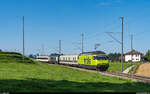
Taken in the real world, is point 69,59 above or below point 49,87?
above

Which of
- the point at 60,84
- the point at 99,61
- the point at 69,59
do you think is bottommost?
the point at 60,84

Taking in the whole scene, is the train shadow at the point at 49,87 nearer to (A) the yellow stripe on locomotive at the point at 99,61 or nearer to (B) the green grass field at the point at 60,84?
(B) the green grass field at the point at 60,84

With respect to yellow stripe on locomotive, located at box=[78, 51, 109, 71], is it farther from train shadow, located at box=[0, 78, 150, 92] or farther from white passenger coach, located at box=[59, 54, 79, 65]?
train shadow, located at box=[0, 78, 150, 92]

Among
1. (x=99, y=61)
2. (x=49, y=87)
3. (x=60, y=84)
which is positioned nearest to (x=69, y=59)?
(x=99, y=61)

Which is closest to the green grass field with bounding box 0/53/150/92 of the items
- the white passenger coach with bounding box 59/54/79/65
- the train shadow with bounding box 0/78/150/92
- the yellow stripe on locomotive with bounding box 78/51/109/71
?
the train shadow with bounding box 0/78/150/92

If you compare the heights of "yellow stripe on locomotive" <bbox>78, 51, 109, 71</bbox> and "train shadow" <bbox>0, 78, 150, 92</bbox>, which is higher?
"yellow stripe on locomotive" <bbox>78, 51, 109, 71</bbox>

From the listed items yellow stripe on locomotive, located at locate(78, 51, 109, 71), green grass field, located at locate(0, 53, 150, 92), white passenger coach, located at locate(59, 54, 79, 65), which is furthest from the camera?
white passenger coach, located at locate(59, 54, 79, 65)

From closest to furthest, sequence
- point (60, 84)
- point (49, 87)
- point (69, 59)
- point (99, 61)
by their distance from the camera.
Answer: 1. point (49, 87)
2. point (60, 84)
3. point (99, 61)
4. point (69, 59)

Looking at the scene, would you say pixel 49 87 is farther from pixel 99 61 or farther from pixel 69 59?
pixel 69 59

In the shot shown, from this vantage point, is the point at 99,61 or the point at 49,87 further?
the point at 99,61

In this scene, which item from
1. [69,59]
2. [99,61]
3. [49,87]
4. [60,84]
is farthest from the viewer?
[69,59]

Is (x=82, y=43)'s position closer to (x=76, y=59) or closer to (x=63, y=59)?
(x=63, y=59)

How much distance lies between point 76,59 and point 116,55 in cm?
14750

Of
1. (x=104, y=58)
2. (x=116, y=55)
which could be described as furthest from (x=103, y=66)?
(x=116, y=55)
